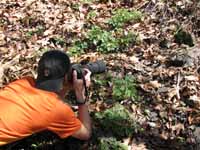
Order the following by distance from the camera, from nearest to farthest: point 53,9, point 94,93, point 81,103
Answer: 1. point 81,103
2. point 94,93
3. point 53,9

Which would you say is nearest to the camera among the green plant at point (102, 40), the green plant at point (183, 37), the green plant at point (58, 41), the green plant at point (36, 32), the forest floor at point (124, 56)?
the forest floor at point (124, 56)

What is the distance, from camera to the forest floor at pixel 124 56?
531cm

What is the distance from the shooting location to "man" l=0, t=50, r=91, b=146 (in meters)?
4.44

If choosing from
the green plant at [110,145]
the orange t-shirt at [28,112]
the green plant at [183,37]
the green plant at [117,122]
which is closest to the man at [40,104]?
the orange t-shirt at [28,112]

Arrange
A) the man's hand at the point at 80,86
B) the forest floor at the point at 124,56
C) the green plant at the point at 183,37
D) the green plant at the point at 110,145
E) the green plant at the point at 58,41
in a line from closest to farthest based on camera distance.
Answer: the man's hand at the point at 80,86, the green plant at the point at 110,145, the forest floor at the point at 124,56, the green plant at the point at 183,37, the green plant at the point at 58,41

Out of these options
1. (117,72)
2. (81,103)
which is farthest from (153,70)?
(81,103)

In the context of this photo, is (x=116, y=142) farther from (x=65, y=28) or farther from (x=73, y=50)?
(x=65, y=28)

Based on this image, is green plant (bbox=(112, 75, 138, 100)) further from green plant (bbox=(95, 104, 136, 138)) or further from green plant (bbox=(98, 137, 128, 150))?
green plant (bbox=(98, 137, 128, 150))

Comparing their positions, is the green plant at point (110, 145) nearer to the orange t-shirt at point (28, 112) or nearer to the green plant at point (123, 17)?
the orange t-shirt at point (28, 112)

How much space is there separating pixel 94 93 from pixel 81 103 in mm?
970

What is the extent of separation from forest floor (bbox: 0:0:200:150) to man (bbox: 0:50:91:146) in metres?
0.48

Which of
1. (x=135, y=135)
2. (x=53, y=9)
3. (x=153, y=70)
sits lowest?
(x=135, y=135)

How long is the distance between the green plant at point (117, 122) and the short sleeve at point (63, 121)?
648 millimetres

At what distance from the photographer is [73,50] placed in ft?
21.9
